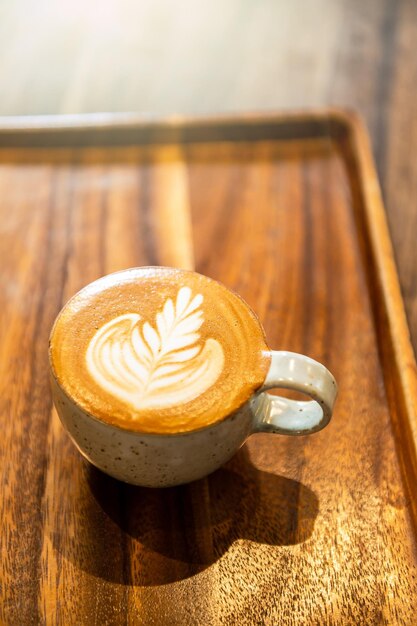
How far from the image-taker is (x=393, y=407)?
86cm

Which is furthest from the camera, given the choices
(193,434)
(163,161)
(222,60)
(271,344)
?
(222,60)

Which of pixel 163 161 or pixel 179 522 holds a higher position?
pixel 163 161

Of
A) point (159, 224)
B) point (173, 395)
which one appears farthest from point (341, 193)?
point (173, 395)

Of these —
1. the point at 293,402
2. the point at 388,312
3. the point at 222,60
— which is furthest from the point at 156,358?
the point at 222,60

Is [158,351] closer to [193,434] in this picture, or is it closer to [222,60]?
[193,434]

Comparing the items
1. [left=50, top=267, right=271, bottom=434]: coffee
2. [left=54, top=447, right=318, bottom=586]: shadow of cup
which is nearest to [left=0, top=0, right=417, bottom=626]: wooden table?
[left=54, top=447, right=318, bottom=586]: shadow of cup

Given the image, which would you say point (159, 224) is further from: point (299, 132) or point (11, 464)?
point (11, 464)

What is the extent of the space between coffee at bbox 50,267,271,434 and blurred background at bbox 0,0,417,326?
603 mm

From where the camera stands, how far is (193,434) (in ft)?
2.19

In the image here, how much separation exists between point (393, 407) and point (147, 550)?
35cm

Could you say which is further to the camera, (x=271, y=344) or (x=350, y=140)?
(x=350, y=140)

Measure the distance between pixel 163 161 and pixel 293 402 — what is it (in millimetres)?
544

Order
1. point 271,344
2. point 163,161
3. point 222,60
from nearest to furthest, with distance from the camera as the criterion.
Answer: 1. point 271,344
2. point 163,161
3. point 222,60

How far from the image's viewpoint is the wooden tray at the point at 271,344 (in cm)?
71
